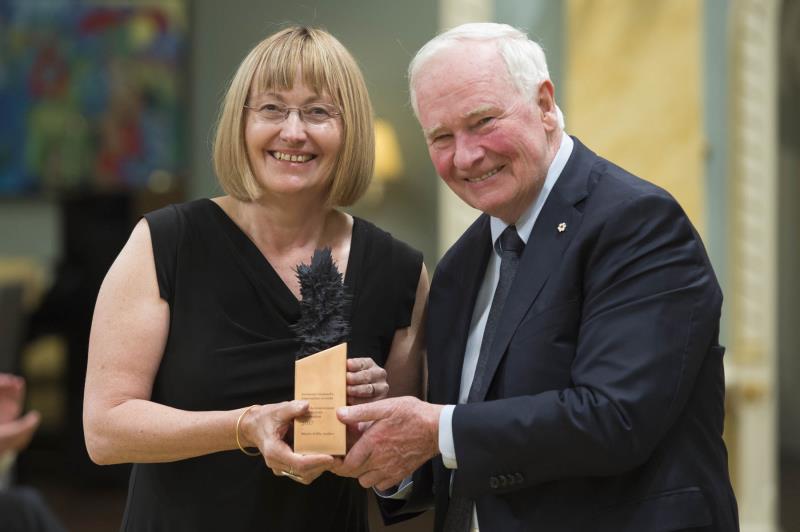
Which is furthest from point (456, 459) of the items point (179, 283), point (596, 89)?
point (596, 89)

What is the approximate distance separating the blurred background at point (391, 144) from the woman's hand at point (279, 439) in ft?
5.99

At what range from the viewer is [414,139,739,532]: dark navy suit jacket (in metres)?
2.13

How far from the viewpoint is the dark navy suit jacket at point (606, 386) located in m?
2.13

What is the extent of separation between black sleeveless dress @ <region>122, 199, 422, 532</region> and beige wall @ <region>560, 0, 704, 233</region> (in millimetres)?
3257

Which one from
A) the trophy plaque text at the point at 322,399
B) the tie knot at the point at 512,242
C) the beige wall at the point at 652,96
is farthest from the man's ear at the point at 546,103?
the beige wall at the point at 652,96

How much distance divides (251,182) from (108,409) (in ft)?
2.02

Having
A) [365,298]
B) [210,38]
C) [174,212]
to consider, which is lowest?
[365,298]

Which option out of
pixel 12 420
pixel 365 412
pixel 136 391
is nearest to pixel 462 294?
pixel 365 412

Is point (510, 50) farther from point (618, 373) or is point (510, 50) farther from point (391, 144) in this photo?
point (391, 144)

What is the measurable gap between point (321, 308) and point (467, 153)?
0.46 m

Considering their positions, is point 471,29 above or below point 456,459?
above

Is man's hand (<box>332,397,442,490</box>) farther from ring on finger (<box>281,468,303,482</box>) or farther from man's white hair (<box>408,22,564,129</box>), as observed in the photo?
man's white hair (<box>408,22,564,129</box>)

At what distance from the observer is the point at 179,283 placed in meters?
2.56

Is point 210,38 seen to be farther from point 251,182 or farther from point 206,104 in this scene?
point 251,182
